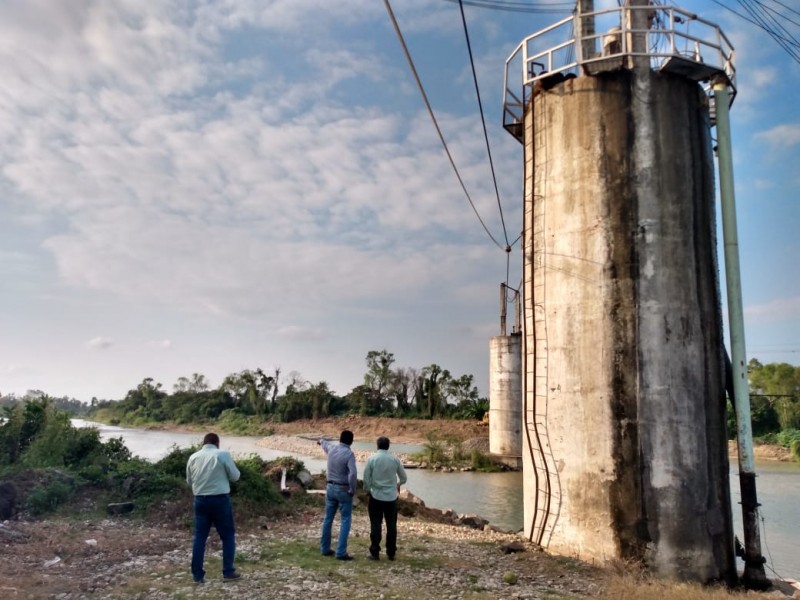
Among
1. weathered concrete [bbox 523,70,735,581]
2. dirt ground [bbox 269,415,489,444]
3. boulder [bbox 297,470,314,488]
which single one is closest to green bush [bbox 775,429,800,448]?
dirt ground [bbox 269,415,489,444]

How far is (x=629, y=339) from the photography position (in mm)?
9469

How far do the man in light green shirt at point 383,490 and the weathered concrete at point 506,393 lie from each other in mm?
19466

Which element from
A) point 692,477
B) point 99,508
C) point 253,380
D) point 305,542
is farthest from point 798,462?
point 253,380

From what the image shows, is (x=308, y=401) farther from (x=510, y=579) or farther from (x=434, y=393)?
(x=510, y=579)

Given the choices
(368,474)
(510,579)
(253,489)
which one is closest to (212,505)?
(368,474)

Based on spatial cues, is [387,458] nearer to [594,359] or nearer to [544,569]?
[544,569]

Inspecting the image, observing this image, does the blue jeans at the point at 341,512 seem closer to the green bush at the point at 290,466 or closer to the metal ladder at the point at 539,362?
the metal ladder at the point at 539,362

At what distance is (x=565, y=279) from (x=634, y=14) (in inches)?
197

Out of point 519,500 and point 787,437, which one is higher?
point 787,437

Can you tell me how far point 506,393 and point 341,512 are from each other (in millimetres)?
20231

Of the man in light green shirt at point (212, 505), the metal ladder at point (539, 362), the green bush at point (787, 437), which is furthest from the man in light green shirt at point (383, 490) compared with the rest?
the green bush at point (787, 437)

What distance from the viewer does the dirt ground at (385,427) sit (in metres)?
47.0

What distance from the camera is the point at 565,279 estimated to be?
10.3 meters

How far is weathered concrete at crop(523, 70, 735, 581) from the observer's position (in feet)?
30.0
